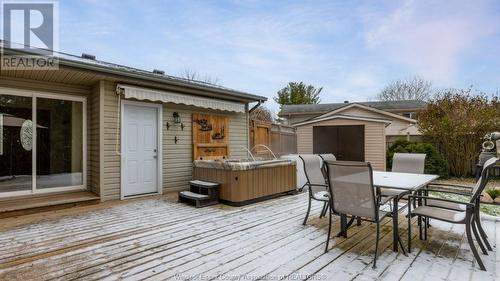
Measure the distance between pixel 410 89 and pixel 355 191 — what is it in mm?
24167

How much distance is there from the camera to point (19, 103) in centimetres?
505

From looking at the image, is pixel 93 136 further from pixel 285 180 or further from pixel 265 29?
pixel 265 29

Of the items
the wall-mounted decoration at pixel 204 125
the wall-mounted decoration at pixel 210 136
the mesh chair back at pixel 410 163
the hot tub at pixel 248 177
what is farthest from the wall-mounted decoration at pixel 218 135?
the mesh chair back at pixel 410 163

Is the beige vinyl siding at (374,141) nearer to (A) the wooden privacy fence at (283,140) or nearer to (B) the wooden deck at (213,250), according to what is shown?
(A) the wooden privacy fence at (283,140)

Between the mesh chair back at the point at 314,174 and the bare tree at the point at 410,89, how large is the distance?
74.1 feet

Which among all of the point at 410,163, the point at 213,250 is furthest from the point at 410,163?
the point at 213,250

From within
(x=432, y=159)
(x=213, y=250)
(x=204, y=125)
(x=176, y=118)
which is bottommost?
(x=213, y=250)

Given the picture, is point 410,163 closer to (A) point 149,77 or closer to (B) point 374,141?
(A) point 149,77

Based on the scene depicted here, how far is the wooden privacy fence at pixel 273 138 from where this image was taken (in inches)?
363

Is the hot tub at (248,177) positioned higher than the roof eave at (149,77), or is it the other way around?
the roof eave at (149,77)

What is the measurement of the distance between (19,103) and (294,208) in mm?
5462

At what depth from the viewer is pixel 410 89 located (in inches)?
906

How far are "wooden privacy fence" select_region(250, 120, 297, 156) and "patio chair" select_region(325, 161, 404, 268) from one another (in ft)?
19.7

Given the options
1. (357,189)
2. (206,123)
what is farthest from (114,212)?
(357,189)
